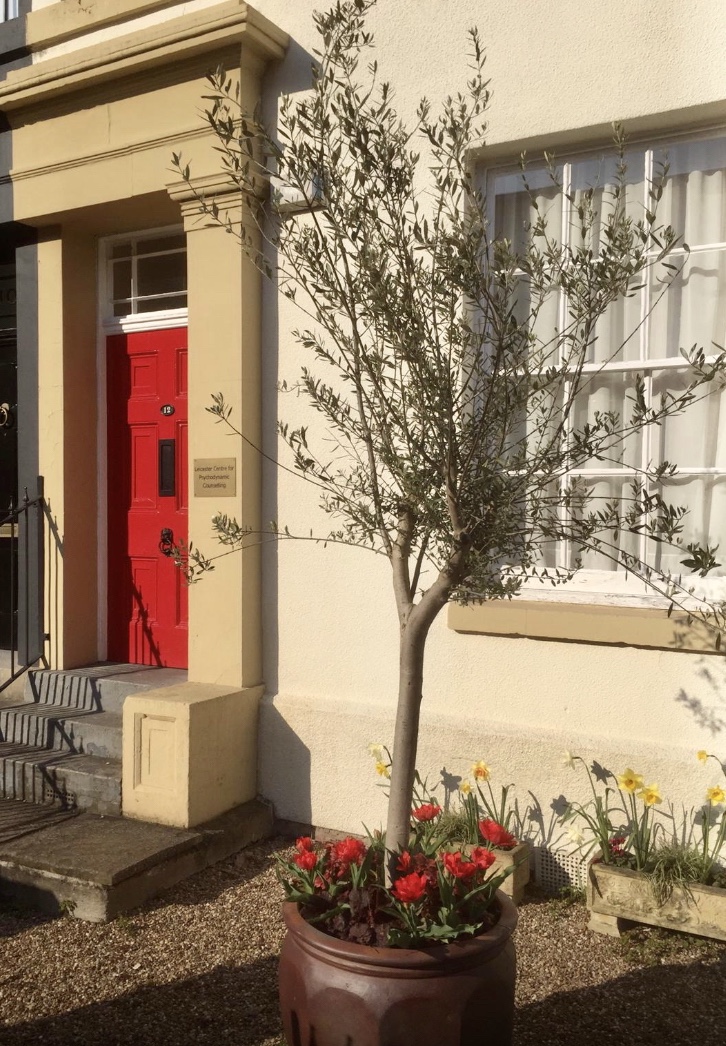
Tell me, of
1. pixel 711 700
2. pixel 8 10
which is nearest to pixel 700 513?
pixel 711 700

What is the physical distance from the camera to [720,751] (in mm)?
4109

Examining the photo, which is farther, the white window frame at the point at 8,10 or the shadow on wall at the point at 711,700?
the white window frame at the point at 8,10

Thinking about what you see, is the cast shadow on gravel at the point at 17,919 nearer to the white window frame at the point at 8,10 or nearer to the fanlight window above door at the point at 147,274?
the fanlight window above door at the point at 147,274

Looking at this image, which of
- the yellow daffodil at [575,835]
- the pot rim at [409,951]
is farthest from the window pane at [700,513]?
the pot rim at [409,951]

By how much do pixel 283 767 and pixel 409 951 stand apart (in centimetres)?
250

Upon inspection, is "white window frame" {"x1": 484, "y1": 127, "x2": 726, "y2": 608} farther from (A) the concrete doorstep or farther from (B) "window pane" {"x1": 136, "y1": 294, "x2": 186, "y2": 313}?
(B) "window pane" {"x1": 136, "y1": 294, "x2": 186, "y2": 313}

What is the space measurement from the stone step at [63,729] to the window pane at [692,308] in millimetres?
3380

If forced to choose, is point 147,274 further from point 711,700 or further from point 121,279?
point 711,700

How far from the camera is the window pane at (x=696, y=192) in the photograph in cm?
432

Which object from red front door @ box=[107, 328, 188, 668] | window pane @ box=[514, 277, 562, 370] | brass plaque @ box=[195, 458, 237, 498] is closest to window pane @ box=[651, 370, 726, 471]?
window pane @ box=[514, 277, 562, 370]

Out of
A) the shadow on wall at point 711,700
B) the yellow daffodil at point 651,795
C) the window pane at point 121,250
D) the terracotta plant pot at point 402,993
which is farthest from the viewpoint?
the window pane at point 121,250

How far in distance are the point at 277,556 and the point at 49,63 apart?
322 cm

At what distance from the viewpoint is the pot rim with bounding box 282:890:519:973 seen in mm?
2652

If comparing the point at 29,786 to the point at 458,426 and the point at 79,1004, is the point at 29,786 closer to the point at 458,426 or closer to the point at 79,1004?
the point at 79,1004
